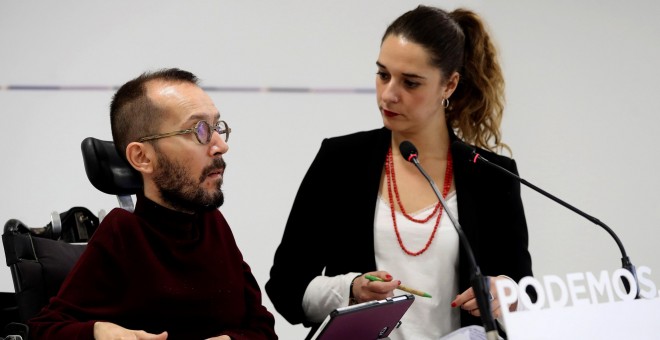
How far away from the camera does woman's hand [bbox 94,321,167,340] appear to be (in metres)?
1.35

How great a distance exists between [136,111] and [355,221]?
0.63 meters

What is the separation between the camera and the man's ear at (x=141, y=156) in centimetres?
158

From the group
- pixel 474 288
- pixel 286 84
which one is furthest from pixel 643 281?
pixel 286 84

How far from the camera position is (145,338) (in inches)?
53.2

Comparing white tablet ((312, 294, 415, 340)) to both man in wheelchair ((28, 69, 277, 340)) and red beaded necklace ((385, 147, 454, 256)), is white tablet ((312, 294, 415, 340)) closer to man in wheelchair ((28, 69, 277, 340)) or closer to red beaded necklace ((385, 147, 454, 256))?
man in wheelchair ((28, 69, 277, 340))

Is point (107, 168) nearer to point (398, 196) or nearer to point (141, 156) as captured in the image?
point (141, 156)

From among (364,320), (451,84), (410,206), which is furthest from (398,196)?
(364,320)

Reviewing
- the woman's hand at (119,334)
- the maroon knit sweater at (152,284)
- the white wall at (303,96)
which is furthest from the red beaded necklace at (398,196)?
the white wall at (303,96)

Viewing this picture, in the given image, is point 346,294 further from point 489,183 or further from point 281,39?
point 281,39

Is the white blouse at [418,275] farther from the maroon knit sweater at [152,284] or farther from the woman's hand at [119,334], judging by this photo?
the woman's hand at [119,334]

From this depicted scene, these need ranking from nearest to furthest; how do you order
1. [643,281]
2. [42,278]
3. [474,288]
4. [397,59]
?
1. [474,288]
2. [643,281]
3. [42,278]
4. [397,59]

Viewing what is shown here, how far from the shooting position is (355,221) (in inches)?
77.4

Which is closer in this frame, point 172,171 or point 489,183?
point 172,171

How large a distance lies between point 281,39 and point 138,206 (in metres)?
1.62
